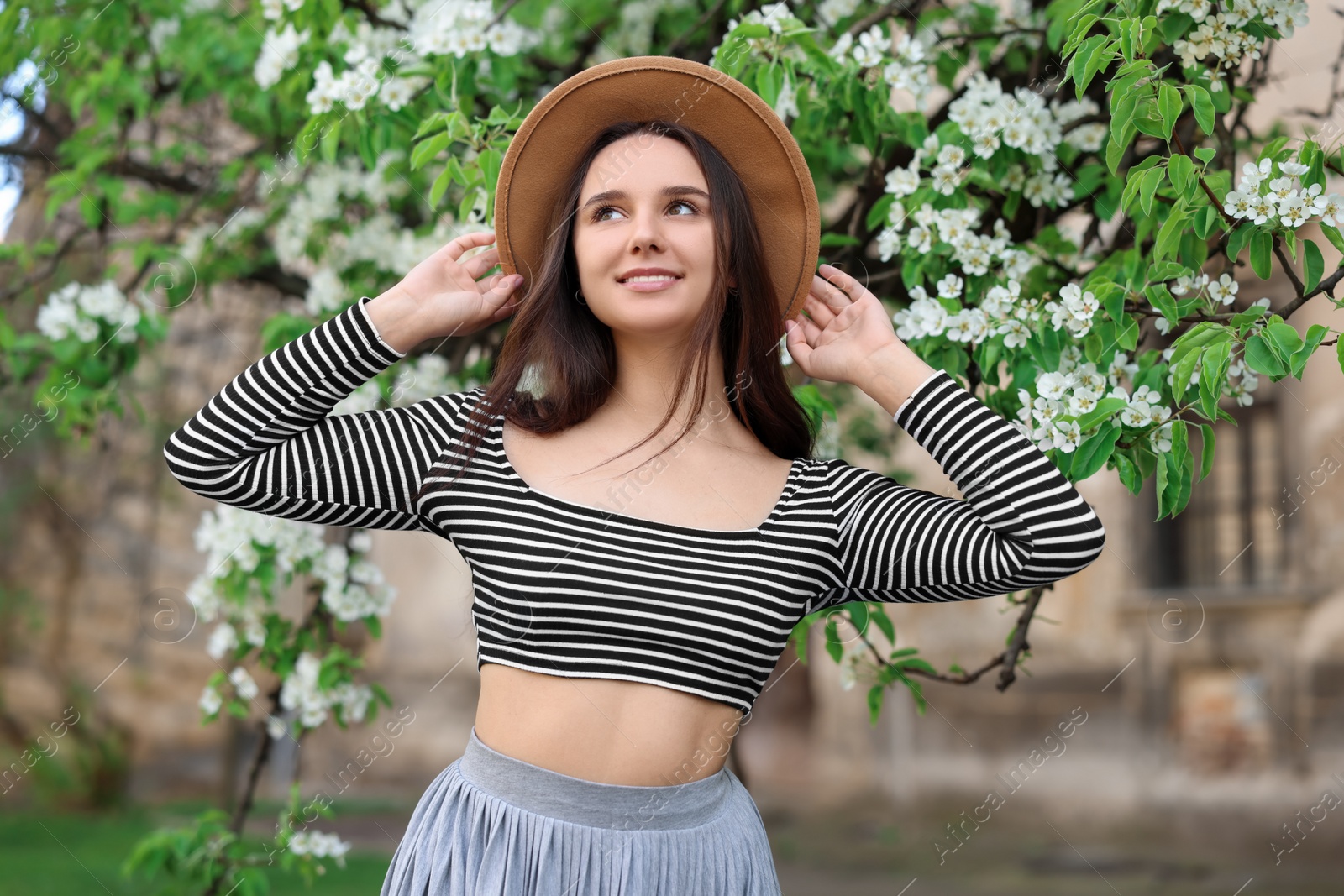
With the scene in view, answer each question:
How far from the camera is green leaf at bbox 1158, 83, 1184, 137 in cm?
165

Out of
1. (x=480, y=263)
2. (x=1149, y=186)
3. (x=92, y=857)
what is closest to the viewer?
(x=1149, y=186)

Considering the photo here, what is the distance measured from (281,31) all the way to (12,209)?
→ 2407 mm

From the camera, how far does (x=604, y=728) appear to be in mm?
1515

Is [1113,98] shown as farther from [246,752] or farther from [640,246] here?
[246,752]

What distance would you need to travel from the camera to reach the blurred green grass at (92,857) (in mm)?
6211

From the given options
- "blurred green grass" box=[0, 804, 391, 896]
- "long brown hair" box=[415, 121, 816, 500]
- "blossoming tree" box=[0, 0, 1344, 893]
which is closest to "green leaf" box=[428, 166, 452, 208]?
"blossoming tree" box=[0, 0, 1344, 893]

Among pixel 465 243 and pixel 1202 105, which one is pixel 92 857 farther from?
pixel 1202 105

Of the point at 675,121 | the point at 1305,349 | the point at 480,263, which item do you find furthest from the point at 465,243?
the point at 1305,349

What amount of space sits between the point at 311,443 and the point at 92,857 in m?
6.40

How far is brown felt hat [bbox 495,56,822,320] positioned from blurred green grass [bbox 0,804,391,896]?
5196 millimetres

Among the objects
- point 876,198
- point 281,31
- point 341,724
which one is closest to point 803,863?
point 341,724

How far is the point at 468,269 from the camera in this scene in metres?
1.79

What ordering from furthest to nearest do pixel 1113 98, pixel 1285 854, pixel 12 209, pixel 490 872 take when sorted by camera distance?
pixel 1285 854 < pixel 12 209 < pixel 1113 98 < pixel 490 872

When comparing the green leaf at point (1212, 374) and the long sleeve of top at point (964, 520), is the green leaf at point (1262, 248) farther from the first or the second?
the long sleeve of top at point (964, 520)
